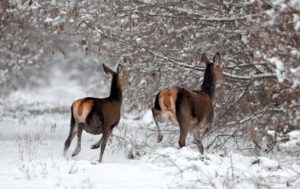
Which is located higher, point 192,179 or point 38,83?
point 192,179

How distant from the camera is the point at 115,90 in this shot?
11.9 meters

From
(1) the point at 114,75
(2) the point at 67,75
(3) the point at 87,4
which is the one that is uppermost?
(3) the point at 87,4

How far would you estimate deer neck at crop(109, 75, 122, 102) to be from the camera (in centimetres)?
1181

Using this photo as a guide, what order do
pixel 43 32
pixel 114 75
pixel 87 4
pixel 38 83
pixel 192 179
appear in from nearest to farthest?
pixel 192 179 < pixel 114 75 < pixel 87 4 < pixel 43 32 < pixel 38 83

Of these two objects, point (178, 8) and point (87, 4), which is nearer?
point (178, 8)

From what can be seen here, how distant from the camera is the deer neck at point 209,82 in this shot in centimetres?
1236

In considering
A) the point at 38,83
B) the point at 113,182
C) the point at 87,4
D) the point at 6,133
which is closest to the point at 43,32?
the point at 87,4

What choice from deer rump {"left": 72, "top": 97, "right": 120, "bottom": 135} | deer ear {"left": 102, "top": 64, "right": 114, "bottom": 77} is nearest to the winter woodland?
deer rump {"left": 72, "top": 97, "right": 120, "bottom": 135}

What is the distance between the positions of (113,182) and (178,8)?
18.7ft

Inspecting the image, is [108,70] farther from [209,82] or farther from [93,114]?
[209,82]

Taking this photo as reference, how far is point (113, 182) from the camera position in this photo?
816 cm

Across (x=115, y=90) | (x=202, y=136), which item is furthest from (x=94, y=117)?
(x=202, y=136)

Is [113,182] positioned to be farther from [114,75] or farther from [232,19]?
[232,19]

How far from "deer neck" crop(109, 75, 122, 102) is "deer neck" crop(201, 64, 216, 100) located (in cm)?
159
